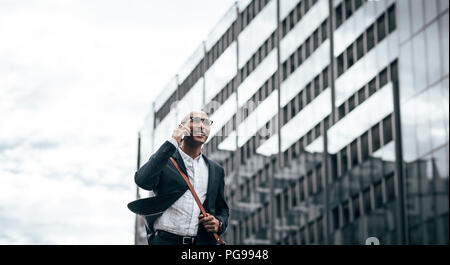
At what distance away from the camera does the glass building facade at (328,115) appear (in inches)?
1432

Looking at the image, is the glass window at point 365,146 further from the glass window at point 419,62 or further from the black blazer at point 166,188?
the black blazer at point 166,188

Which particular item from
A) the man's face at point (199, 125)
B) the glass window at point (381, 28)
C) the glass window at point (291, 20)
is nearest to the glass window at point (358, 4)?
the glass window at point (381, 28)

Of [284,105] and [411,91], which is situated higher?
[284,105]

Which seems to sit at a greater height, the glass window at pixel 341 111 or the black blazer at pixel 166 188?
the glass window at pixel 341 111

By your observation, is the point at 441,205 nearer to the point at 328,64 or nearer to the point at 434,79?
the point at 434,79

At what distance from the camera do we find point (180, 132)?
18.1 ft

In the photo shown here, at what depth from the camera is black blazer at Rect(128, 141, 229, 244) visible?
17.7 feet

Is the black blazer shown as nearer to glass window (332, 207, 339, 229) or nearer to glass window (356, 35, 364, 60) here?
glass window (356, 35, 364, 60)

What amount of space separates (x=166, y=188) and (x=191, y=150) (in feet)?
1.27

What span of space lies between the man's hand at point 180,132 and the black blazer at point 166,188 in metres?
0.11

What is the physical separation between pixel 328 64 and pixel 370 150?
8.44m

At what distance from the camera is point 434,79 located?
3541 centimetres
